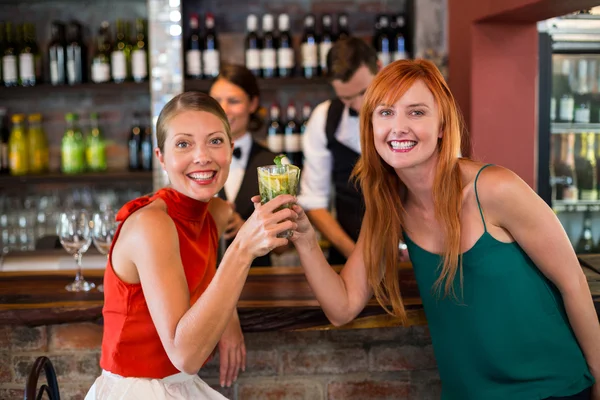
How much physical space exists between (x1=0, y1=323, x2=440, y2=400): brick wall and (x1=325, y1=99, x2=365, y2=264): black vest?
1229 mm

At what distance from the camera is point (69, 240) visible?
6.98ft

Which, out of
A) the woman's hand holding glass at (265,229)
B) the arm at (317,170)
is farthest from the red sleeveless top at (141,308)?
the arm at (317,170)

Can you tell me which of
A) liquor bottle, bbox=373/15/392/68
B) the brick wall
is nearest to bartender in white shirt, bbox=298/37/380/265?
liquor bottle, bbox=373/15/392/68

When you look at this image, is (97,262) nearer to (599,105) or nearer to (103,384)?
(103,384)

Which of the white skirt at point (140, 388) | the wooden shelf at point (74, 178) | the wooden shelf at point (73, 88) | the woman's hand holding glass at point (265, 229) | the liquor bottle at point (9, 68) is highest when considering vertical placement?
the liquor bottle at point (9, 68)

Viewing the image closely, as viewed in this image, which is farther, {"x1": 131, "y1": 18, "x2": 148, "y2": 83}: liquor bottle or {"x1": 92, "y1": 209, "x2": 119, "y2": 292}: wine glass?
{"x1": 131, "y1": 18, "x2": 148, "y2": 83}: liquor bottle

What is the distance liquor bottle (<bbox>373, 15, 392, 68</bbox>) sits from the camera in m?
4.09

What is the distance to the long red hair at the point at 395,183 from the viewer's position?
1.59 meters

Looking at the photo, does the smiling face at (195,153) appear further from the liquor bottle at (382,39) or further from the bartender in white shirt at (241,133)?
the liquor bottle at (382,39)

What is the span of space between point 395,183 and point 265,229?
18.9 inches

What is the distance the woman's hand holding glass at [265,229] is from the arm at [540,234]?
18.4 inches

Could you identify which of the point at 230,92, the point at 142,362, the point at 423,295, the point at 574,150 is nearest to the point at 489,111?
the point at 574,150

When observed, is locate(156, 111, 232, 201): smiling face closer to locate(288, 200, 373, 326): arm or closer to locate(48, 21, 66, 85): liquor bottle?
locate(288, 200, 373, 326): arm

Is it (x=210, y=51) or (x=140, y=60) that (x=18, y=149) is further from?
(x=210, y=51)
